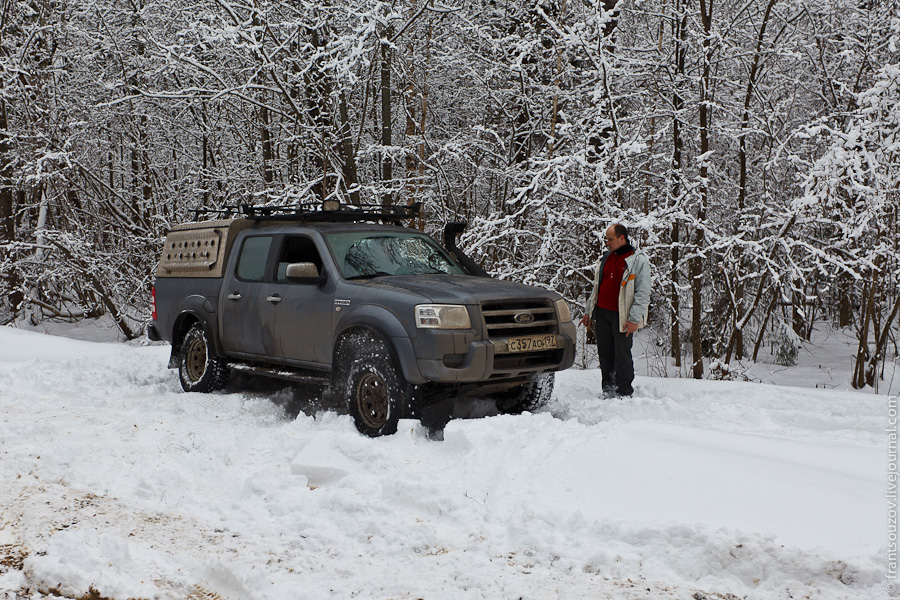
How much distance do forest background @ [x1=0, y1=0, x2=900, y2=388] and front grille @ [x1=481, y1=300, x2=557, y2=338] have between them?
293cm

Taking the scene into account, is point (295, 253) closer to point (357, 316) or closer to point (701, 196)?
point (357, 316)

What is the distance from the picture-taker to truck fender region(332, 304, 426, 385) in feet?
20.3

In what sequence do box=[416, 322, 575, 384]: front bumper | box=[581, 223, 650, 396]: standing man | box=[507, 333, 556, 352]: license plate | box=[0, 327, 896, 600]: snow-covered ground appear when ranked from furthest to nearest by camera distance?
box=[581, 223, 650, 396]: standing man → box=[507, 333, 556, 352]: license plate → box=[416, 322, 575, 384]: front bumper → box=[0, 327, 896, 600]: snow-covered ground

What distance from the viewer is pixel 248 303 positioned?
26.1ft

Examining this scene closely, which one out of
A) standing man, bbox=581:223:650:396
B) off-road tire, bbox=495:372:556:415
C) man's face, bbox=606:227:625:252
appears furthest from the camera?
man's face, bbox=606:227:625:252

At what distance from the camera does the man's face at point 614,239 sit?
7.86 metres

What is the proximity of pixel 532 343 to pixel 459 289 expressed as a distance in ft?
2.53

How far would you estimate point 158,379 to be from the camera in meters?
9.54

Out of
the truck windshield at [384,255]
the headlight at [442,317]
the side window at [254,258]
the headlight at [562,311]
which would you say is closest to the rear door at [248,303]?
the side window at [254,258]

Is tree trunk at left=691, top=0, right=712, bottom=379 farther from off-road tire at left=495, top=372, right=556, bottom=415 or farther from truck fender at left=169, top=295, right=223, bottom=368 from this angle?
truck fender at left=169, top=295, right=223, bottom=368

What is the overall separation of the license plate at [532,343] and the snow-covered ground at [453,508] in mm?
790

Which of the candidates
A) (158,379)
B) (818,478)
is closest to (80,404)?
(158,379)

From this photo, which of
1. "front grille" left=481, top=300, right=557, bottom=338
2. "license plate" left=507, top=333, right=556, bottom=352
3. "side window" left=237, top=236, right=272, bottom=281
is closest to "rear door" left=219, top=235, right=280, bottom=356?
"side window" left=237, top=236, right=272, bottom=281

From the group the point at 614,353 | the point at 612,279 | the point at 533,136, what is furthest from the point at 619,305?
the point at 533,136
